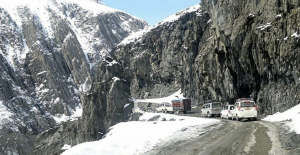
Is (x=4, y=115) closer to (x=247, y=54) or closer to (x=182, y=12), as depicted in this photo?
(x=182, y=12)

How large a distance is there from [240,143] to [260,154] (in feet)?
7.52

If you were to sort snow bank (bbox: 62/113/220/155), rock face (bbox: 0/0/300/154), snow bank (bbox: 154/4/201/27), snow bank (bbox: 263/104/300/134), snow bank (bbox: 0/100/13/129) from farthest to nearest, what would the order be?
snow bank (bbox: 0/100/13/129), snow bank (bbox: 154/4/201/27), rock face (bbox: 0/0/300/154), snow bank (bbox: 263/104/300/134), snow bank (bbox: 62/113/220/155)

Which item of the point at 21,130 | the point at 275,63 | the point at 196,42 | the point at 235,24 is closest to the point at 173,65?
the point at 196,42

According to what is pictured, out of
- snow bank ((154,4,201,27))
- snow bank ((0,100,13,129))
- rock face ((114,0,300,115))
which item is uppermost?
snow bank ((154,4,201,27))

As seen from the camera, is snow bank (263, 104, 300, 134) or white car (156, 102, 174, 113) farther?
white car (156, 102, 174, 113)

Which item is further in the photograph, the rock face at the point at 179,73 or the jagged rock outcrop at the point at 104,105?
the jagged rock outcrop at the point at 104,105

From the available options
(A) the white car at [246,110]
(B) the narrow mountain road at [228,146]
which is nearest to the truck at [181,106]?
(A) the white car at [246,110]

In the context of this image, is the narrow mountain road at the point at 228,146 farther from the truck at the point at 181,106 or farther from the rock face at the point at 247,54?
the truck at the point at 181,106

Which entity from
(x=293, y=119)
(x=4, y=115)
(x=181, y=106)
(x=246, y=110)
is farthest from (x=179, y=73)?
(x=4, y=115)

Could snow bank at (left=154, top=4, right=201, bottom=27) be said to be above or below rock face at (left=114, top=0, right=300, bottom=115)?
above

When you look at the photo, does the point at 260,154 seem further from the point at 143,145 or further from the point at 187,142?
the point at 143,145

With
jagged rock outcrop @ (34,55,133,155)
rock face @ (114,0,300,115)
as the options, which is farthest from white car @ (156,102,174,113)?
jagged rock outcrop @ (34,55,133,155)

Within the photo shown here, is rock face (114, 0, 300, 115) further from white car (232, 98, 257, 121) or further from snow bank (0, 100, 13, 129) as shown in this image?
snow bank (0, 100, 13, 129)

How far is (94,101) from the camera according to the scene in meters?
105
